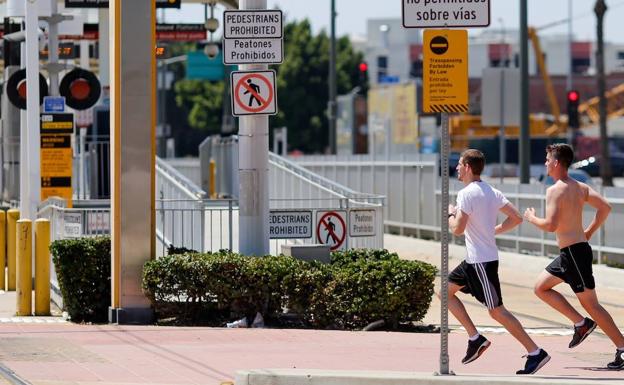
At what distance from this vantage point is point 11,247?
19.7 m

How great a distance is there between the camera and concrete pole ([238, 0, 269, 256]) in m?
14.8

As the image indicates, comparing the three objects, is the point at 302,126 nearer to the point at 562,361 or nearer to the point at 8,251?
the point at 8,251

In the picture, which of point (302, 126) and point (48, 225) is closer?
point (48, 225)

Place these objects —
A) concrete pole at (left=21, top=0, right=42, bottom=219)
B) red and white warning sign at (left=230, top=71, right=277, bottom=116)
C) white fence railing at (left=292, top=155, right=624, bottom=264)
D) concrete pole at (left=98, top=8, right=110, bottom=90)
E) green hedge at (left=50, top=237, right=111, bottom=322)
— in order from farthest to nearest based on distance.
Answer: concrete pole at (left=98, top=8, right=110, bottom=90)
white fence railing at (left=292, top=155, right=624, bottom=264)
concrete pole at (left=21, top=0, right=42, bottom=219)
green hedge at (left=50, top=237, right=111, bottom=322)
red and white warning sign at (left=230, top=71, right=277, bottom=116)

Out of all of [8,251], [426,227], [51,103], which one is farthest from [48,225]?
[426,227]

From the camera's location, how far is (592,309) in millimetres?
11305

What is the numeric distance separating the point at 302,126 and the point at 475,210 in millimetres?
81561

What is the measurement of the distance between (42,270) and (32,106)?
3.60m

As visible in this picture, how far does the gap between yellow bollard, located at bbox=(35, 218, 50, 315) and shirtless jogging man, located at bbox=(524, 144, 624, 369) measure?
6851 mm

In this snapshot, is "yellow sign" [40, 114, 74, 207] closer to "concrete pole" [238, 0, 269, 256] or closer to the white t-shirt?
"concrete pole" [238, 0, 269, 256]

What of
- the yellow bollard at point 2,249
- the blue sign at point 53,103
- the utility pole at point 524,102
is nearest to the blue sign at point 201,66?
the utility pole at point 524,102

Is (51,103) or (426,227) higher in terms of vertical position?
(51,103)

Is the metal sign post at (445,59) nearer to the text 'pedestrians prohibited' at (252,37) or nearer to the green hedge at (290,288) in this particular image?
the green hedge at (290,288)

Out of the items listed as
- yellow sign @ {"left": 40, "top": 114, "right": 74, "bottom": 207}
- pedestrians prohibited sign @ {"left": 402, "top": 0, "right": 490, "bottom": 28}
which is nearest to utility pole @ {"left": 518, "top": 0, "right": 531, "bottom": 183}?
yellow sign @ {"left": 40, "top": 114, "right": 74, "bottom": 207}
